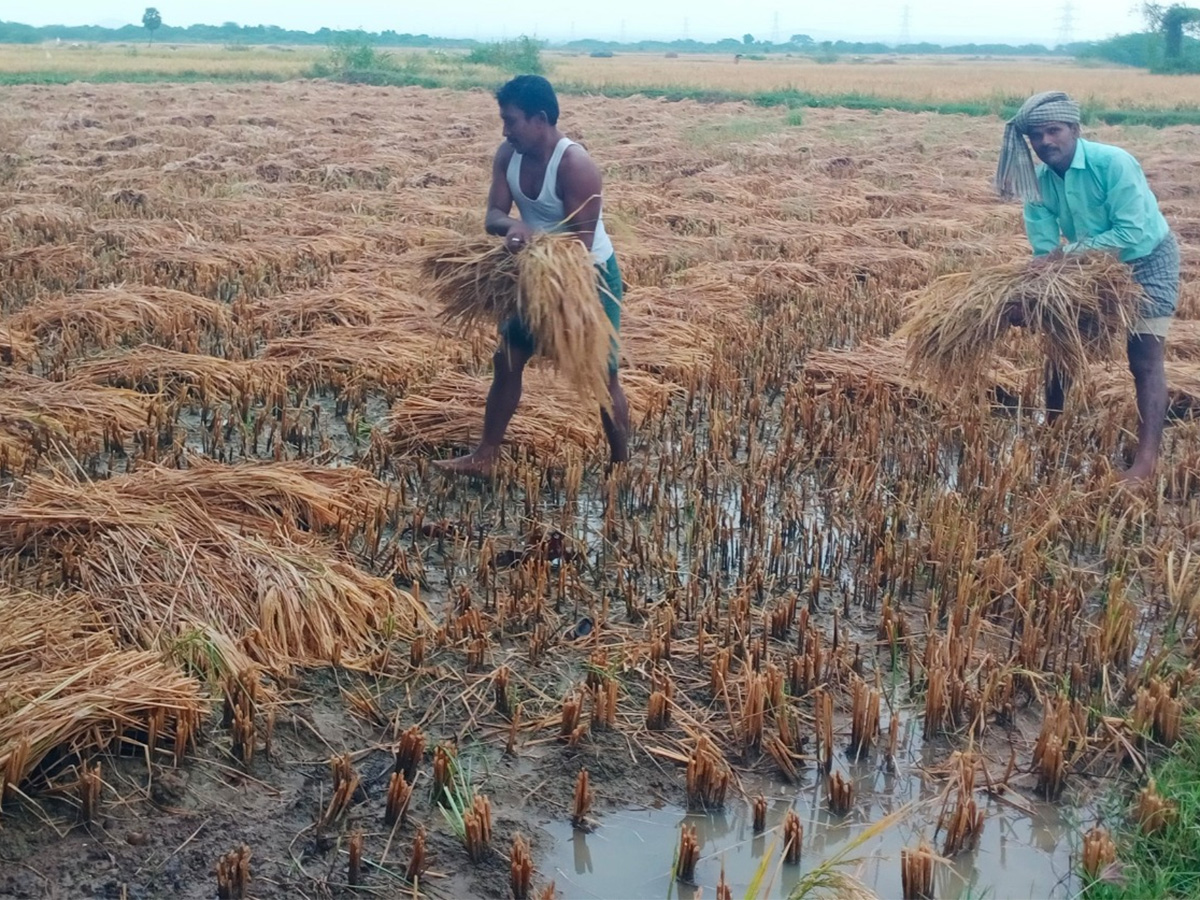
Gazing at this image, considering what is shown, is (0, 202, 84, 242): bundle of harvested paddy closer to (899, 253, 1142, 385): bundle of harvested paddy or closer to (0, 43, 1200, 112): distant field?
(899, 253, 1142, 385): bundle of harvested paddy

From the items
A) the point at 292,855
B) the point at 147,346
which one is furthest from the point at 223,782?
the point at 147,346

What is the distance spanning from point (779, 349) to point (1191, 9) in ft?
128

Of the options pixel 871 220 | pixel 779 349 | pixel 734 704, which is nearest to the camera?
pixel 734 704

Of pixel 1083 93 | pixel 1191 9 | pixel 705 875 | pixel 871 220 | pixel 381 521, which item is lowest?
pixel 705 875

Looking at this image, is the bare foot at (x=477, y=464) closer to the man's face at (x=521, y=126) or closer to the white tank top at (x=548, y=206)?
the white tank top at (x=548, y=206)

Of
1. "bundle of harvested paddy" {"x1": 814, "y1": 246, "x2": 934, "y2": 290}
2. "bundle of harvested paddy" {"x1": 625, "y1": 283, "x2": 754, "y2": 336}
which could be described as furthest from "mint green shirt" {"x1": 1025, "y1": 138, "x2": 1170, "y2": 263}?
"bundle of harvested paddy" {"x1": 814, "y1": 246, "x2": 934, "y2": 290}

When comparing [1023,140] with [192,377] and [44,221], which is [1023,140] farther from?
[44,221]

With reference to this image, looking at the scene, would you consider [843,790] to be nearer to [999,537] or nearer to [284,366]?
[999,537]

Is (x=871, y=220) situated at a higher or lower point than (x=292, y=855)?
higher

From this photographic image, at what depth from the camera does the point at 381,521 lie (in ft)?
11.5

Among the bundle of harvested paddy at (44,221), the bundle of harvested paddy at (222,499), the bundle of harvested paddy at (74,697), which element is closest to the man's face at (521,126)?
the bundle of harvested paddy at (222,499)

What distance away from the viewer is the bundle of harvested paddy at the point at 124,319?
5492 mm

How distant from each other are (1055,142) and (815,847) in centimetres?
254

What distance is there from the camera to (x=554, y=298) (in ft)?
11.4
